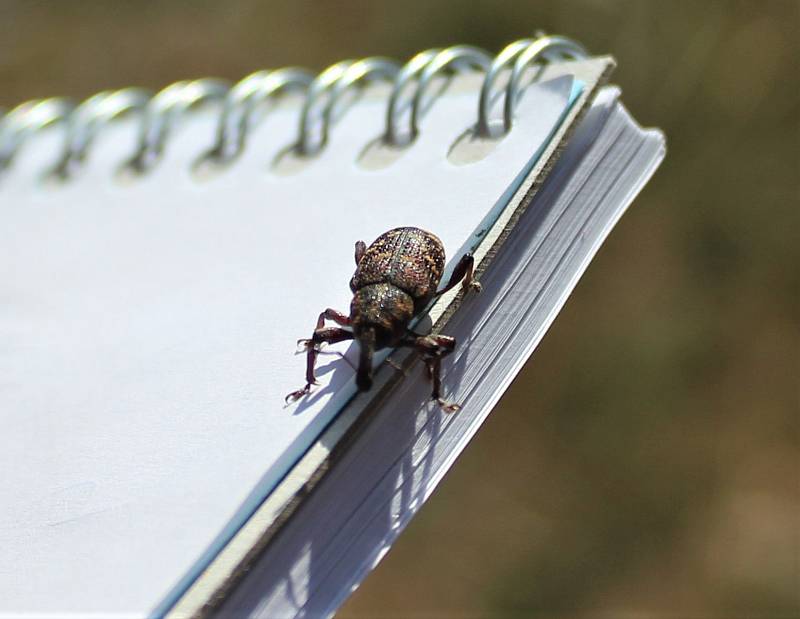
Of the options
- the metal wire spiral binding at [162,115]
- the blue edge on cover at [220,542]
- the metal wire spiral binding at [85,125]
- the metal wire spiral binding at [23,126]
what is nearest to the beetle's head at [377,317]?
the blue edge on cover at [220,542]

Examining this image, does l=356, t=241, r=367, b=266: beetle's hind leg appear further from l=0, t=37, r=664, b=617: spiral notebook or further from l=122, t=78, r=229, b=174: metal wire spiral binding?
l=122, t=78, r=229, b=174: metal wire spiral binding

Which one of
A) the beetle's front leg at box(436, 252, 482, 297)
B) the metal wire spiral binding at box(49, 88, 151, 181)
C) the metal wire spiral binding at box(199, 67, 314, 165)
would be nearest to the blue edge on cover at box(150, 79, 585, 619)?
the beetle's front leg at box(436, 252, 482, 297)

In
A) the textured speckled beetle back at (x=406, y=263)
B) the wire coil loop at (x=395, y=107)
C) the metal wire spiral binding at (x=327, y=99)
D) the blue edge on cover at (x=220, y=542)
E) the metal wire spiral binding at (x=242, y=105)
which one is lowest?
the blue edge on cover at (x=220, y=542)

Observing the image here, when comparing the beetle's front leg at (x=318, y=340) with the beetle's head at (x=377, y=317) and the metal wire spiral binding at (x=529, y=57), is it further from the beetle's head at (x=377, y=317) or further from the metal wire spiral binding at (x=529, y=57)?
the metal wire spiral binding at (x=529, y=57)

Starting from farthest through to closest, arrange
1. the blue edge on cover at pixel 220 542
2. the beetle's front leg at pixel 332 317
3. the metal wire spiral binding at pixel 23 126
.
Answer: the metal wire spiral binding at pixel 23 126 → the beetle's front leg at pixel 332 317 → the blue edge on cover at pixel 220 542

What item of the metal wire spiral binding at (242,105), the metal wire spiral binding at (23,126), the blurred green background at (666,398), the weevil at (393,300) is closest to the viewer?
the weevil at (393,300)

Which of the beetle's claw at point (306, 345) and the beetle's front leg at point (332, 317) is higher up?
the beetle's front leg at point (332, 317)
